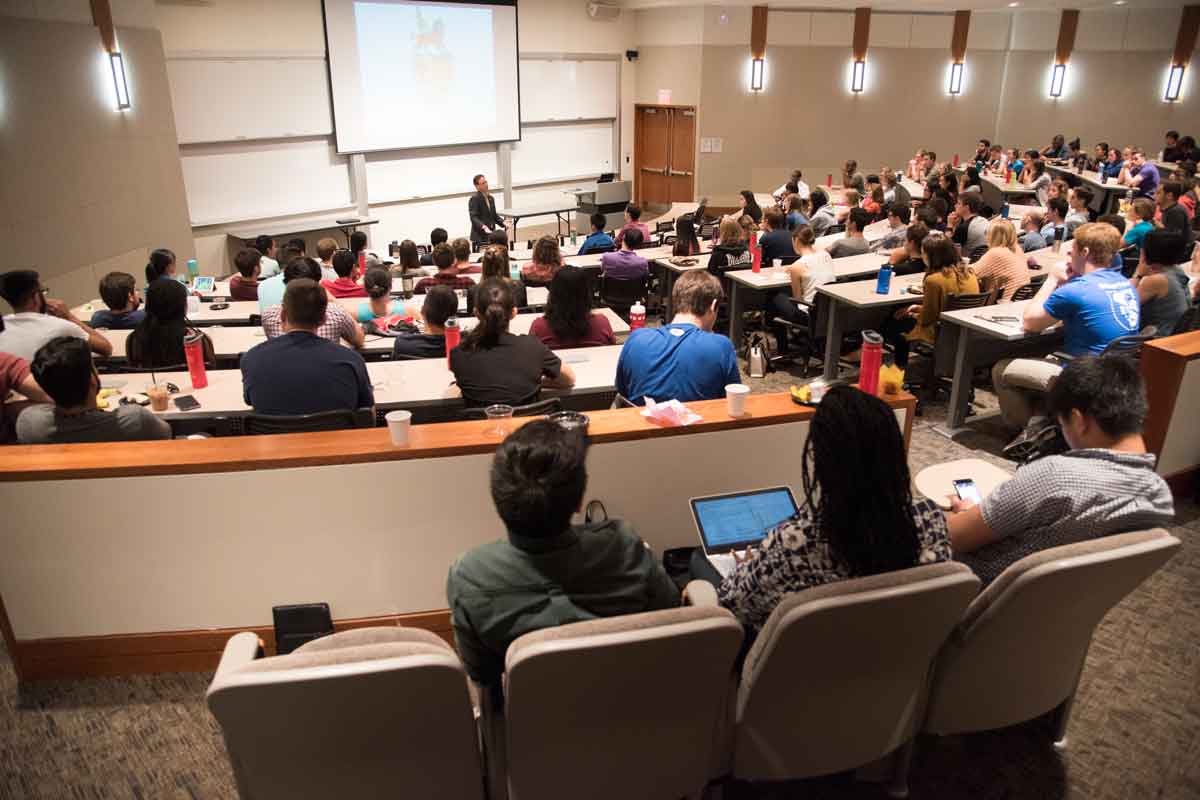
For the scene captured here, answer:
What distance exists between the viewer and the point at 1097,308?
161 inches

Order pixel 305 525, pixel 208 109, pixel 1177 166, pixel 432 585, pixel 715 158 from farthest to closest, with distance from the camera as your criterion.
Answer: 1. pixel 715 158
2. pixel 1177 166
3. pixel 208 109
4. pixel 432 585
5. pixel 305 525

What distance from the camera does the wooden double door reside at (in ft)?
43.1

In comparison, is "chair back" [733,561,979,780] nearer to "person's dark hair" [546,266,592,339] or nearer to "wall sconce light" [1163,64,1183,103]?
"person's dark hair" [546,266,592,339]

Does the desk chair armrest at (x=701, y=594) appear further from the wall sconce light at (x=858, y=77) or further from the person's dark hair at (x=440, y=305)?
the wall sconce light at (x=858, y=77)

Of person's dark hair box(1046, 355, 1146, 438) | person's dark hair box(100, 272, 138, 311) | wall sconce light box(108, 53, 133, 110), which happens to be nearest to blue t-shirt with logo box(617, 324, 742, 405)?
person's dark hair box(1046, 355, 1146, 438)

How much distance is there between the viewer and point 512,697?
158 cm

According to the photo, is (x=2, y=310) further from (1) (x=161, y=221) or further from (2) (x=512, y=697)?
(2) (x=512, y=697)

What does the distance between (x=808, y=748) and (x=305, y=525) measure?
5.70 feet

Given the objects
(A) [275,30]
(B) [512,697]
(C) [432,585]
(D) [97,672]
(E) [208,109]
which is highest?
(A) [275,30]

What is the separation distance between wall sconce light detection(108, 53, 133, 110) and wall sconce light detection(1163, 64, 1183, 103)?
1518cm

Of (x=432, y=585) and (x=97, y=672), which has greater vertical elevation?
(x=432, y=585)

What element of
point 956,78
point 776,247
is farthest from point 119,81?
point 956,78

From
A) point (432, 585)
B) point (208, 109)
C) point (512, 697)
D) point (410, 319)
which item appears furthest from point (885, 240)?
point (208, 109)

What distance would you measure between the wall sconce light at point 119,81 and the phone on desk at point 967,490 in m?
7.91
